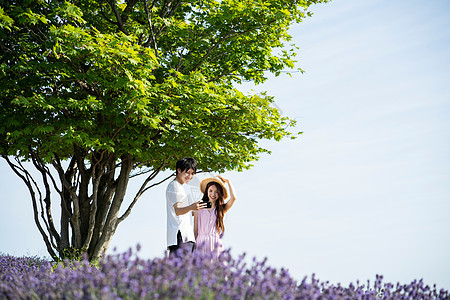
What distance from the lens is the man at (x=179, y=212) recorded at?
5965mm

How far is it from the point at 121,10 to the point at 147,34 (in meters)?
2.42

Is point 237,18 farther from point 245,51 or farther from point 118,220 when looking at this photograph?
point 118,220

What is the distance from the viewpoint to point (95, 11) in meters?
13.8

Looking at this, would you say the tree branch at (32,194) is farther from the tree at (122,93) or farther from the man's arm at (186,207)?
the man's arm at (186,207)

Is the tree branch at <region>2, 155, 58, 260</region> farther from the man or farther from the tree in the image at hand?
the man

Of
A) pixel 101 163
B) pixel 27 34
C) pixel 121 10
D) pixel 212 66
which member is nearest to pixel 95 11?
pixel 121 10

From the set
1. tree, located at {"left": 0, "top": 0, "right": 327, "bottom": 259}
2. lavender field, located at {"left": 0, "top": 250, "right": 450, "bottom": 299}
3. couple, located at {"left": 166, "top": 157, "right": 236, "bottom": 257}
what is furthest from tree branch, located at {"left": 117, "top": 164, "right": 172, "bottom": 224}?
lavender field, located at {"left": 0, "top": 250, "right": 450, "bottom": 299}

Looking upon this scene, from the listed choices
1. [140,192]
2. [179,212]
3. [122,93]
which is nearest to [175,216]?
[179,212]

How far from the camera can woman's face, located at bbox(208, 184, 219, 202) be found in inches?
247

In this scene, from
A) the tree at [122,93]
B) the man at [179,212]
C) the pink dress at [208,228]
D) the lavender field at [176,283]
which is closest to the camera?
the lavender field at [176,283]

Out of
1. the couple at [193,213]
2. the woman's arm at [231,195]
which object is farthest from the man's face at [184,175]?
the woman's arm at [231,195]

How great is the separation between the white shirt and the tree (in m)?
3.52

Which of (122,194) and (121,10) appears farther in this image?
(121,10)

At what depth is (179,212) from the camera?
5852mm
